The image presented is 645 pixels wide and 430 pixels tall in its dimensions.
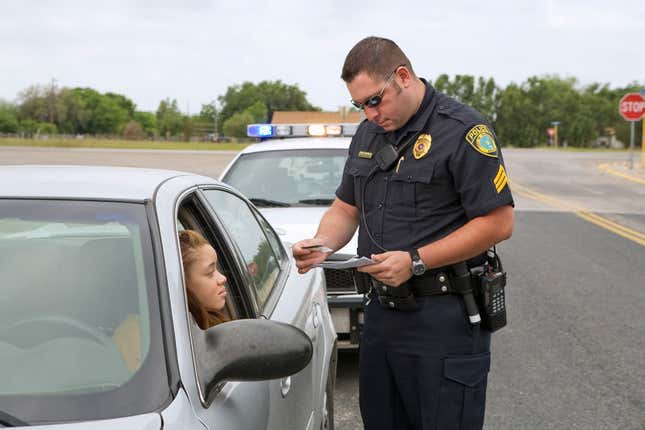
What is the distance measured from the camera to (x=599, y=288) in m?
8.05

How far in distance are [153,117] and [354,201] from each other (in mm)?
181158

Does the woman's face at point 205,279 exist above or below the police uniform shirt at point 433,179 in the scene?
below

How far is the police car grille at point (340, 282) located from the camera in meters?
4.91

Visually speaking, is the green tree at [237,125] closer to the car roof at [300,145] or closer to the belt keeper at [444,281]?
the car roof at [300,145]

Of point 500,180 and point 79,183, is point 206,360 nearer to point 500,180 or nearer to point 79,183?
point 79,183

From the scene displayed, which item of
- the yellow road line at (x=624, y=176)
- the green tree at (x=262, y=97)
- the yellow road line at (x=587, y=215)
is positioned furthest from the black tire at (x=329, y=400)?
the green tree at (x=262, y=97)

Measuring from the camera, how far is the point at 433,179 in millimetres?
2770

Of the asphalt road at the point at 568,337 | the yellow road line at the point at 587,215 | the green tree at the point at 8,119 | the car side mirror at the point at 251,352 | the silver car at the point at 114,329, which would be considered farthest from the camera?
the green tree at the point at 8,119

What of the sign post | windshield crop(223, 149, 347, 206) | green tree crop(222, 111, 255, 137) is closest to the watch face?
windshield crop(223, 149, 347, 206)

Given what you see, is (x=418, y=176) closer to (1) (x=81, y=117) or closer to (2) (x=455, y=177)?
(2) (x=455, y=177)

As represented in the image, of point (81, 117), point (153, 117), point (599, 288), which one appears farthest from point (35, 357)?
point (153, 117)

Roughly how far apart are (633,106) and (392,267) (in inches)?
1082

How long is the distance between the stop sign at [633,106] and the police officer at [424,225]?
2691 cm

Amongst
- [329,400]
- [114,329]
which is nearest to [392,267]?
[114,329]
